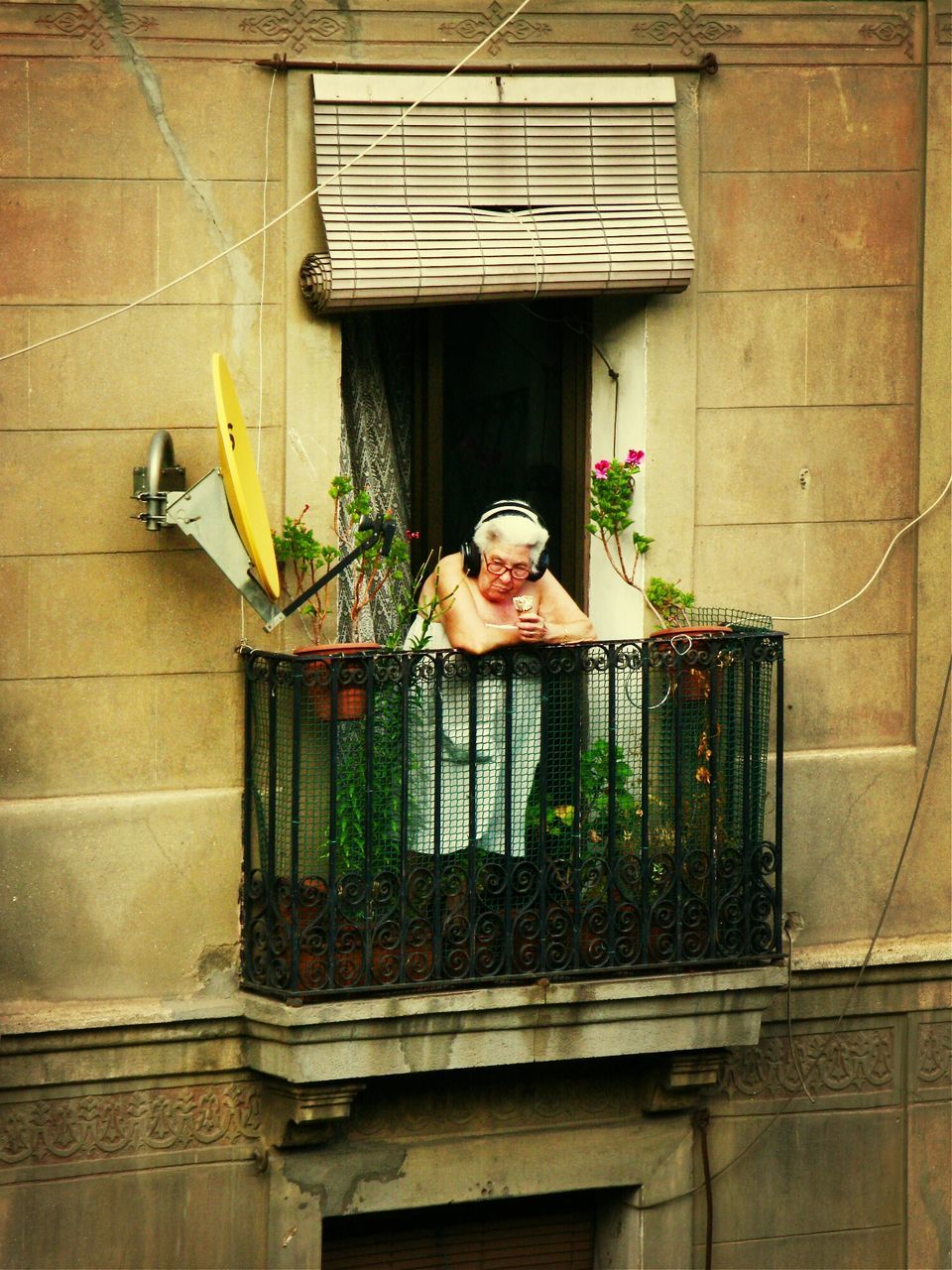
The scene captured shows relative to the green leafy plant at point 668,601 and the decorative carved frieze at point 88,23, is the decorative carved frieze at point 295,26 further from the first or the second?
the green leafy plant at point 668,601

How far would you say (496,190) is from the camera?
33.7 ft

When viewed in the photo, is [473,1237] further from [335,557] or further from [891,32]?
[891,32]

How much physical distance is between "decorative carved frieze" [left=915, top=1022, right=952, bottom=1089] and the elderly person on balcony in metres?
2.57

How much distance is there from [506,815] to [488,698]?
0.52m

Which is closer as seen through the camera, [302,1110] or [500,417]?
[302,1110]

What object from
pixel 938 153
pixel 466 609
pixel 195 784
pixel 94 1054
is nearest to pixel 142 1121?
pixel 94 1054

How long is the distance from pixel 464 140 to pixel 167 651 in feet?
8.56

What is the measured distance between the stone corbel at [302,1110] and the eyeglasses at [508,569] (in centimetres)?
231

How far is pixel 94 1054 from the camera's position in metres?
10.0

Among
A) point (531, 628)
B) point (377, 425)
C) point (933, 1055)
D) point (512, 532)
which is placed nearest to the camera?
point (531, 628)

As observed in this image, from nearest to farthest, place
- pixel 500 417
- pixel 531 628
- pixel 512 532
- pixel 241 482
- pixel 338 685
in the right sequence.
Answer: pixel 241 482, pixel 338 685, pixel 531 628, pixel 512 532, pixel 500 417

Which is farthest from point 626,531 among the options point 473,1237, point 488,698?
point 473,1237

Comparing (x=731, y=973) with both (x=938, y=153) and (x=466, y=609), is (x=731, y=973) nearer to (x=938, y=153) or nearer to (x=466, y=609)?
(x=466, y=609)

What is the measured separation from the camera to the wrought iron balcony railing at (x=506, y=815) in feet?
32.2
